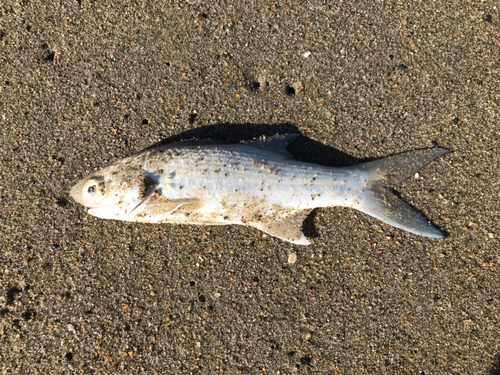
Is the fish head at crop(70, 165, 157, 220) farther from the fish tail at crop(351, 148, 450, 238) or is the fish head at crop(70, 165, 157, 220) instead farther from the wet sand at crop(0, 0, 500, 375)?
the fish tail at crop(351, 148, 450, 238)

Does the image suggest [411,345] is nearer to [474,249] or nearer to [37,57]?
[474,249]

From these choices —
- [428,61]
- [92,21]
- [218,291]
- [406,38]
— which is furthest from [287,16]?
[218,291]

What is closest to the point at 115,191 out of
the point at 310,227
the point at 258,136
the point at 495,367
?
the point at 258,136

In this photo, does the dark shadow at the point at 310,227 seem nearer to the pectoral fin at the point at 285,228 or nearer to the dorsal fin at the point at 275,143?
the pectoral fin at the point at 285,228

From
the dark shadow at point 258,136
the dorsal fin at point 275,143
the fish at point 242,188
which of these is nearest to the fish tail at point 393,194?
the fish at point 242,188

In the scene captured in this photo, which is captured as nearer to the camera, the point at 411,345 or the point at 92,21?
the point at 411,345
